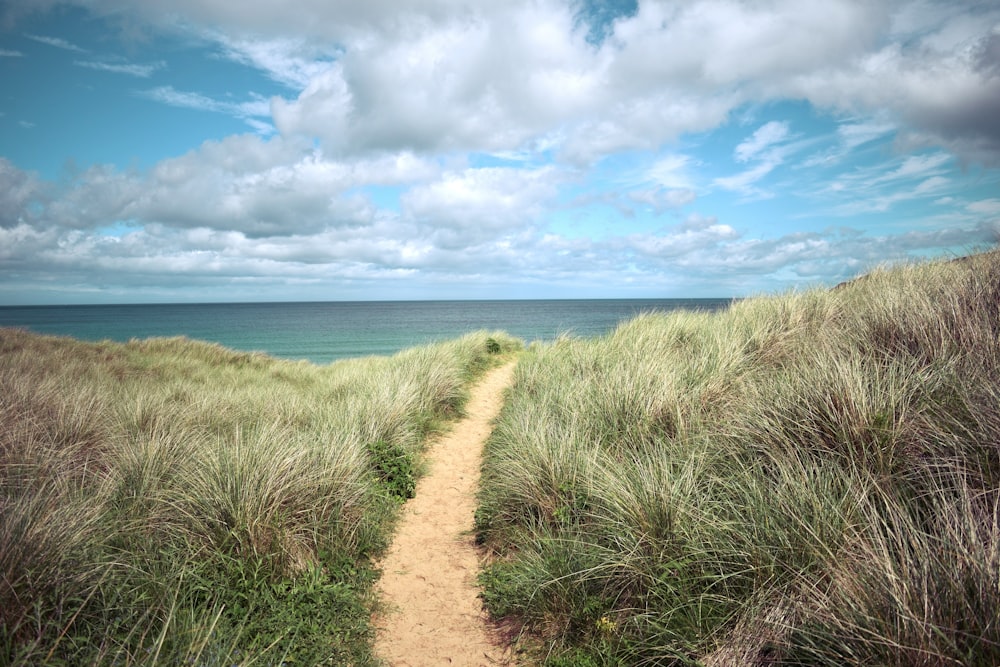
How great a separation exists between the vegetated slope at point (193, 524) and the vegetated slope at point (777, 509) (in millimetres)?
1493

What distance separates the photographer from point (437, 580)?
4781 mm

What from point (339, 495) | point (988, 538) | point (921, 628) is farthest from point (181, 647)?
point (988, 538)

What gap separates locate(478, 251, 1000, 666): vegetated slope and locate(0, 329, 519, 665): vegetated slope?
149 cm

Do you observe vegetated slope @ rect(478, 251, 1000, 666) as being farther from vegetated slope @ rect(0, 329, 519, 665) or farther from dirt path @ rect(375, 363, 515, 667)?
vegetated slope @ rect(0, 329, 519, 665)

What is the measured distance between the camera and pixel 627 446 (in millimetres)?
5449

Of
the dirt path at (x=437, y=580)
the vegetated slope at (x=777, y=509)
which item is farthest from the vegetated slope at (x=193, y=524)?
the vegetated slope at (x=777, y=509)

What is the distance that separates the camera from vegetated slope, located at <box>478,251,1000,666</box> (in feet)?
7.45

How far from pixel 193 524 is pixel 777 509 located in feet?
15.3

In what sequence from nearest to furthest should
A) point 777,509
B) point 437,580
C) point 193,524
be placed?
point 777,509 < point 193,524 < point 437,580

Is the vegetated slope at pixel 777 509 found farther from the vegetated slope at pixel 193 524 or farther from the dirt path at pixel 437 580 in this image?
the vegetated slope at pixel 193 524

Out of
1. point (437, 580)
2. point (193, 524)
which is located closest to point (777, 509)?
point (437, 580)

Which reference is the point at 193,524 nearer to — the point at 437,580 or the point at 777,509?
the point at 437,580

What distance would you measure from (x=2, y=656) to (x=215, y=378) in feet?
43.3

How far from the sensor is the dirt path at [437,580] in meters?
3.86
